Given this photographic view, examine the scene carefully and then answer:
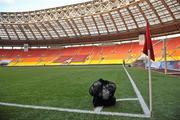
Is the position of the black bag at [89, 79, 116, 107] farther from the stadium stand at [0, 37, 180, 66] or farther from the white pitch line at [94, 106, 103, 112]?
the stadium stand at [0, 37, 180, 66]

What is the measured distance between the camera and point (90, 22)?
53.3 metres

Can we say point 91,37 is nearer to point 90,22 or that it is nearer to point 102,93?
point 90,22

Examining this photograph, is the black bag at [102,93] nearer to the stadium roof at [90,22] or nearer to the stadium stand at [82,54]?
the stadium roof at [90,22]

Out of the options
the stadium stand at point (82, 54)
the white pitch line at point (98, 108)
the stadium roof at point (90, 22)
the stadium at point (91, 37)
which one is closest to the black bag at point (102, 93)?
the white pitch line at point (98, 108)

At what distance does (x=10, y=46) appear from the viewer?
7419 centimetres

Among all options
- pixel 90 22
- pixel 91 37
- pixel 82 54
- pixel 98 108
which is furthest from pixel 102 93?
pixel 82 54

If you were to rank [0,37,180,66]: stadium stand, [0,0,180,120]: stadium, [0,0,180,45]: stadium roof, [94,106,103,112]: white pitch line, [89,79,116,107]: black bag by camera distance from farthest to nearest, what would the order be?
[0,37,180,66]: stadium stand → [0,0,180,45]: stadium roof → [0,0,180,120]: stadium → [89,79,116,107]: black bag → [94,106,103,112]: white pitch line

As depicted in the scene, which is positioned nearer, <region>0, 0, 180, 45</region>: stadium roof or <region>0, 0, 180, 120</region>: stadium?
<region>0, 0, 180, 120</region>: stadium

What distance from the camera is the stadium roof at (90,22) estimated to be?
140 feet

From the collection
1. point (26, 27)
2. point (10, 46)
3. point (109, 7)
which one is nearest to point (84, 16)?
point (109, 7)

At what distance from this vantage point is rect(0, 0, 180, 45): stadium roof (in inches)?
1685

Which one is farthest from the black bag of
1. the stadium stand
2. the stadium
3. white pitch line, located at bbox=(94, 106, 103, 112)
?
the stadium stand

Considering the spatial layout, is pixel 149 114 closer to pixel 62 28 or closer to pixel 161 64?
pixel 161 64

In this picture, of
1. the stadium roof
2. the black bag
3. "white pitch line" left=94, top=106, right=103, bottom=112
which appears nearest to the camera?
"white pitch line" left=94, top=106, right=103, bottom=112
